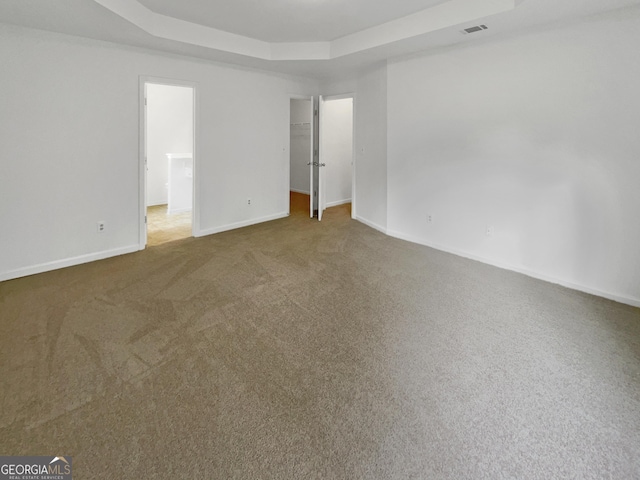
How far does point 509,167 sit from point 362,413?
321 centimetres

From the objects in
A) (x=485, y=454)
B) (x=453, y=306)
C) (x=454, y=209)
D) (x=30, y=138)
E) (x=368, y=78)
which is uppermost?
(x=368, y=78)

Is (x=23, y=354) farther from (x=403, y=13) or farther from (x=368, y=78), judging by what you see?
(x=368, y=78)

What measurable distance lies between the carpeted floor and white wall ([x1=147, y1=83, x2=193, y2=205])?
403 cm

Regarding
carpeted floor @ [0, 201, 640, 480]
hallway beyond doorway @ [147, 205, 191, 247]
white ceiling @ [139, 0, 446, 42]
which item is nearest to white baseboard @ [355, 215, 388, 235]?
carpeted floor @ [0, 201, 640, 480]

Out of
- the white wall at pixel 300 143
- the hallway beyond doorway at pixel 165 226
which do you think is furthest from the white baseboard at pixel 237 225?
the white wall at pixel 300 143

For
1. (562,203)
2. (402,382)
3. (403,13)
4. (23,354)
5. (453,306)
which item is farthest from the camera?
(403,13)

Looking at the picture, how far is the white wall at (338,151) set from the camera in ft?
24.1

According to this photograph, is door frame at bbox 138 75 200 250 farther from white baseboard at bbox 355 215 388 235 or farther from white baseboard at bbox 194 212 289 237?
white baseboard at bbox 355 215 388 235

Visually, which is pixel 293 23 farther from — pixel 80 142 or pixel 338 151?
pixel 338 151

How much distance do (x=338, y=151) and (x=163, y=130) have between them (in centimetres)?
360

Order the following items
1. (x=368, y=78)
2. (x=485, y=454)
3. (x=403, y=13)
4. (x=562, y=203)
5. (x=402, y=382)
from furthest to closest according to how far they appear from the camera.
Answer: (x=368, y=78) < (x=403, y=13) < (x=562, y=203) < (x=402, y=382) < (x=485, y=454)

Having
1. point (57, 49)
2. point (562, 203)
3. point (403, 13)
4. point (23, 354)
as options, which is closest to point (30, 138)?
point (57, 49)

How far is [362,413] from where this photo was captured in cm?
181

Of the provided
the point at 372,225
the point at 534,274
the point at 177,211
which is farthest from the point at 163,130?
the point at 534,274
